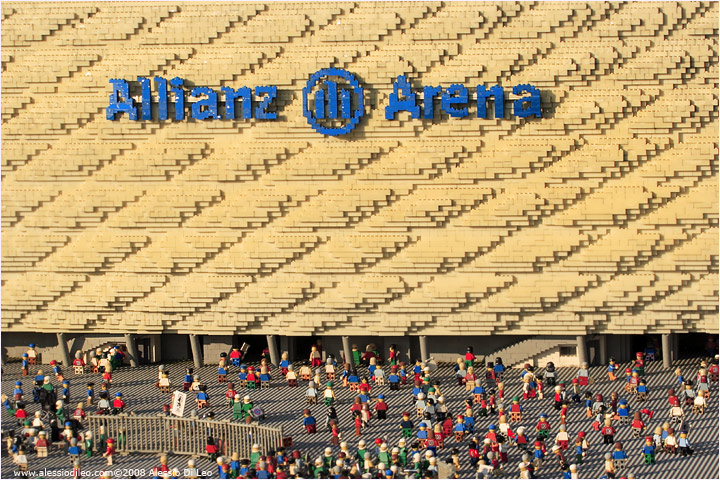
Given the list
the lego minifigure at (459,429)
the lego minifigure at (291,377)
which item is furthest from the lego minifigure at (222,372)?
the lego minifigure at (459,429)

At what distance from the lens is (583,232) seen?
163 feet

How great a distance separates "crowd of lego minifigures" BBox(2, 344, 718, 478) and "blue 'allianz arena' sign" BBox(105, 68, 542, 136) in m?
7.65

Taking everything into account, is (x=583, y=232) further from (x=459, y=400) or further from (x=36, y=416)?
(x=36, y=416)

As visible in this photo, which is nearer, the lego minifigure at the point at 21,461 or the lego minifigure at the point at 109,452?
the lego minifigure at the point at 21,461

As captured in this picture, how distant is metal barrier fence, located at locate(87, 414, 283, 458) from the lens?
44812 mm

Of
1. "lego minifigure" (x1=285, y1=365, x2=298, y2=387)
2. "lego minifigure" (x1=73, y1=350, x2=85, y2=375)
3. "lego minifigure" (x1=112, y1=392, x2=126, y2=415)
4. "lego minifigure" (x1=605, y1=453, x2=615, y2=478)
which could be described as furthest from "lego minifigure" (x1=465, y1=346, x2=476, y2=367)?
"lego minifigure" (x1=73, y1=350, x2=85, y2=375)

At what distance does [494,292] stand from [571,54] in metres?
7.72

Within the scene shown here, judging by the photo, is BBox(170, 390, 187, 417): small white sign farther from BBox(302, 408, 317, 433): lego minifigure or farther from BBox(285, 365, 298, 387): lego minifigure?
BBox(285, 365, 298, 387): lego minifigure

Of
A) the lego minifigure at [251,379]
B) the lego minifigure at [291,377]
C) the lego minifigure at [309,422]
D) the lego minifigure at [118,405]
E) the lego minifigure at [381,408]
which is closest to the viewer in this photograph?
the lego minifigure at [309,422]

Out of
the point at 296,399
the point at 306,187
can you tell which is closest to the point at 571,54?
the point at 306,187

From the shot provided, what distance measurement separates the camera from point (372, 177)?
50.0m

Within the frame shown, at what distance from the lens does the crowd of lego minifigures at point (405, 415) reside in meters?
43.0

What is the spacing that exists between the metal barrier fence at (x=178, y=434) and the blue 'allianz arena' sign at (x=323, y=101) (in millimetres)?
10156

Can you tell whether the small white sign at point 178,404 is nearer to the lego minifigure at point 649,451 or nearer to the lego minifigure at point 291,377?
the lego minifigure at point 291,377
